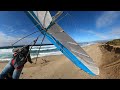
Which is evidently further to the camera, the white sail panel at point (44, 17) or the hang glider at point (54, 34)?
the white sail panel at point (44, 17)

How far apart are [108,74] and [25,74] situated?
256 cm

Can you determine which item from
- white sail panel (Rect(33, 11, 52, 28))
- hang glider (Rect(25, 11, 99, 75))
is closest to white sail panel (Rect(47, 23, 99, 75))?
hang glider (Rect(25, 11, 99, 75))

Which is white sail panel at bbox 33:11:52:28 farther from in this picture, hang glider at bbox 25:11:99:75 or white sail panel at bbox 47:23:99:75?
white sail panel at bbox 47:23:99:75

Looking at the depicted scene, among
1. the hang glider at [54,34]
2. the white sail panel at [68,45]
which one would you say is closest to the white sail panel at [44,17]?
the hang glider at [54,34]

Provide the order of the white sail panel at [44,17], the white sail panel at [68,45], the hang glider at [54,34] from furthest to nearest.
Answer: the white sail panel at [44,17] → the white sail panel at [68,45] → the hang glider at [54,34]

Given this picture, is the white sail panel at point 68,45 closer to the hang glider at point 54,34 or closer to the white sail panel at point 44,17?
the hang glider at point 54,34

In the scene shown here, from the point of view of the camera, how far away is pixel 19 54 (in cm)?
358

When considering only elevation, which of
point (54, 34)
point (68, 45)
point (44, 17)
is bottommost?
point (68, 45)

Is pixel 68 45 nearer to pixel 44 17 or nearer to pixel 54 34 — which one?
pixel 54 34

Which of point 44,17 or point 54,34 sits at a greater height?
point 44,17

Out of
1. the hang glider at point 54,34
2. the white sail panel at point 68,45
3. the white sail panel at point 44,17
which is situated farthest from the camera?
the white sail panel at point 44,17

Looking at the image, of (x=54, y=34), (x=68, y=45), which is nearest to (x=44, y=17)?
(x=54, y=34)
